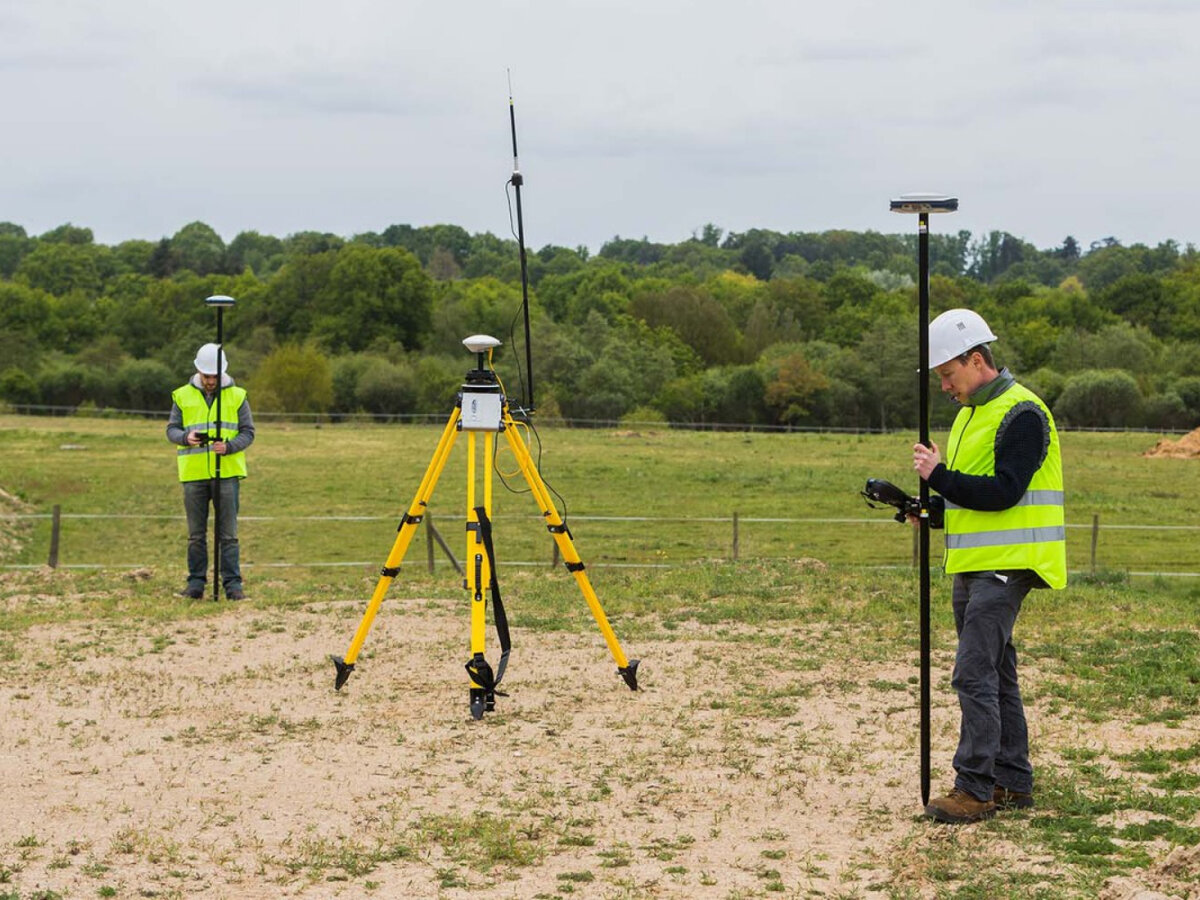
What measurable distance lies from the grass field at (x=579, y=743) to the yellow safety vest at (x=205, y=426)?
4.20 feet

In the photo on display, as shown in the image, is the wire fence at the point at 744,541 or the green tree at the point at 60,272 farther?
the green tree at the point at 60,272

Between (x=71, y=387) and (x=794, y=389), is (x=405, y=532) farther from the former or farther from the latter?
(x=71, y=387)

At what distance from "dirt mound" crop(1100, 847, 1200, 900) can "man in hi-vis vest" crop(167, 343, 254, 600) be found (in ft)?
33.6

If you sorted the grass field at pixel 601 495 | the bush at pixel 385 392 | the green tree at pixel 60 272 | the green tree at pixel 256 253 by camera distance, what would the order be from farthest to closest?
the green tree at pixel 256 253 → the green tree at pixel 60 272 → the bush at pixel 385 392 → the grass field at pixel 601 495

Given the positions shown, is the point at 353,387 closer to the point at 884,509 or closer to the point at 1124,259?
the point at 884,509

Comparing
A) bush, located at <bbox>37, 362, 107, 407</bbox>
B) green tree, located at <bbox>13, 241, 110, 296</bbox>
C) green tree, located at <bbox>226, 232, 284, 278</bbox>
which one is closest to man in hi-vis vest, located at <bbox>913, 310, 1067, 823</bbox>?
bush, located at <bbox>37, 362, 107, 407</bbox>

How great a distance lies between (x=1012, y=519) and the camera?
24.3ft

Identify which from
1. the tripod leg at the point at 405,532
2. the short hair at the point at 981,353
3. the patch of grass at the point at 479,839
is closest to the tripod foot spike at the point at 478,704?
the tripod leg at the point at 405,532

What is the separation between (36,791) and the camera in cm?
823

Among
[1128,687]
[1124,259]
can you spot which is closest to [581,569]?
[1128,687]

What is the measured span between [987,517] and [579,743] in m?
3.10

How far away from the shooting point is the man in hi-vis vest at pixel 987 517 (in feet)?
24.0

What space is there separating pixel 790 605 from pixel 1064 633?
268cm

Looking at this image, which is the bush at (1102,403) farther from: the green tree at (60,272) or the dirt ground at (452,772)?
the green tree at (60,272)
